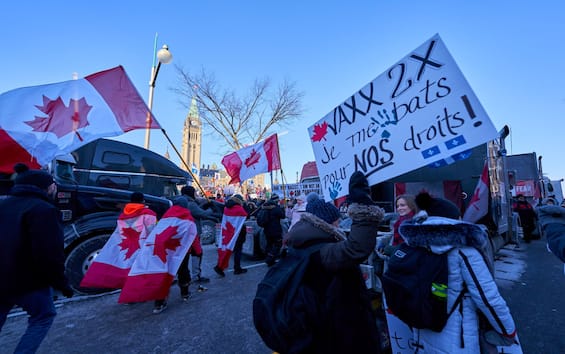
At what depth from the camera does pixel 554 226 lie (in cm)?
204

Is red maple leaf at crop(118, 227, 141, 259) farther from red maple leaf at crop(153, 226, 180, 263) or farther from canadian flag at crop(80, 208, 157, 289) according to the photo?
red maple leaf at crop(153, 226, 180, 263)

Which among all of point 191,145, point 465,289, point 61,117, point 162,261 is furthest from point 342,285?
point 191,145

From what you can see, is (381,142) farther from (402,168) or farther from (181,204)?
(181,204)

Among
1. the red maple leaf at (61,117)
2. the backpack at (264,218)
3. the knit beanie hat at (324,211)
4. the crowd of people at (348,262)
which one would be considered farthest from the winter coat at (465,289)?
the backpack at (264,218)

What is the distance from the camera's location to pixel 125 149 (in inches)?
389

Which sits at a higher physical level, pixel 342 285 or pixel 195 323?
pixel 342 285

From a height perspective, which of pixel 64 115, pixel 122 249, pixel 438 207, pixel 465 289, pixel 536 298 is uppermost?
pixel 64 115

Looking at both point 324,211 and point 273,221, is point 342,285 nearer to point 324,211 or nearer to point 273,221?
point 324,211

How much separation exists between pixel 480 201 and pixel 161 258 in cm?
503

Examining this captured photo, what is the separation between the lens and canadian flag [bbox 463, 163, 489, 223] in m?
4.25

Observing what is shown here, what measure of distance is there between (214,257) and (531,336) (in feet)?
22.4

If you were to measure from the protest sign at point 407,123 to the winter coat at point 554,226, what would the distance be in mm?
706

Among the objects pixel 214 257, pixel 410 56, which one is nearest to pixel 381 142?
pixel 410 56

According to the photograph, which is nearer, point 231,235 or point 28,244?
point 28,244
